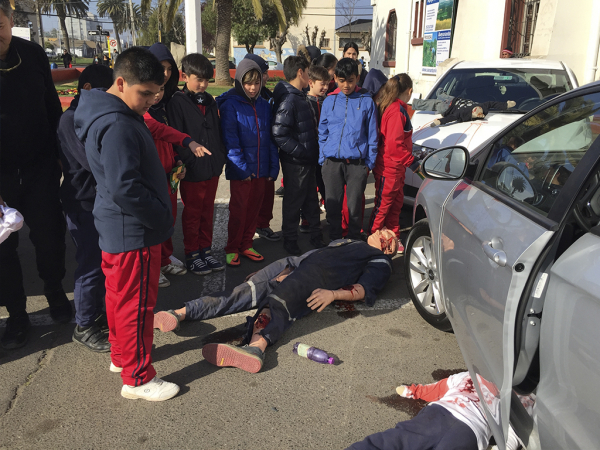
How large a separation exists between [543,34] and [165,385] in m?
13.5

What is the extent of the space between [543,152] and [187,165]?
114 inches

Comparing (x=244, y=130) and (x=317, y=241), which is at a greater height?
(x=244, y=130)

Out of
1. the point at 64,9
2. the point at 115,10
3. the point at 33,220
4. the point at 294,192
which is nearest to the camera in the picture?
the point at 33,220

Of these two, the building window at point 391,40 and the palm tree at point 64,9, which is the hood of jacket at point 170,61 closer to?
the building window at point 391,40

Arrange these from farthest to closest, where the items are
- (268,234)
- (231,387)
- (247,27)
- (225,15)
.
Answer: (247,27) < (225,15) < (268,234) < (231,387)

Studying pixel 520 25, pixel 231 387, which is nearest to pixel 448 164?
pixel 231 387

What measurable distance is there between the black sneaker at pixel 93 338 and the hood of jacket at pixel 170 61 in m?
1.97

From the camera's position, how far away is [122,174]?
7.87 ft

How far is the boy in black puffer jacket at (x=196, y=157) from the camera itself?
169 inches

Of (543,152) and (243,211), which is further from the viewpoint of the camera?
(243,211)

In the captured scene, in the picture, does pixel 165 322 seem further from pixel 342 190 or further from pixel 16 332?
pixel 342 190

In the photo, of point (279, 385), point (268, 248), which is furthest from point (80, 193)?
point (268, 248)

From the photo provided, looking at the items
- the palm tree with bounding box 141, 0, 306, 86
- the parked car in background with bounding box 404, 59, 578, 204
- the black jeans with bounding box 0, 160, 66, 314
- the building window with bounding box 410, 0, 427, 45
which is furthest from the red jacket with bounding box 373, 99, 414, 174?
the building window with bounding box 410, 0, 427, 45

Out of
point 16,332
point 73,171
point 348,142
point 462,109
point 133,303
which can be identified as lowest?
point 16,332
